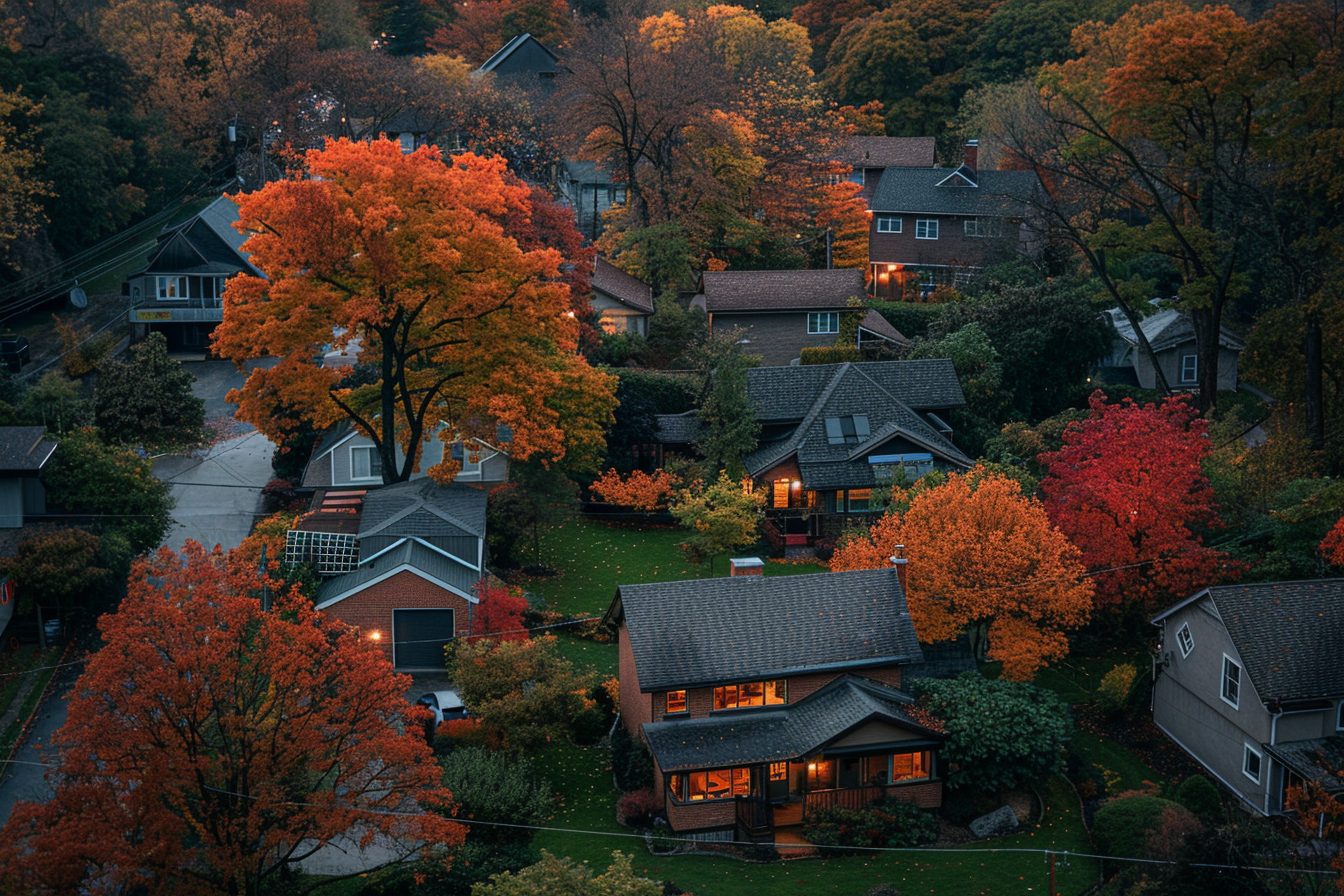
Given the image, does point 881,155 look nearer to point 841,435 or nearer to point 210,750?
point 841,435

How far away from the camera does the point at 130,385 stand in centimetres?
5338

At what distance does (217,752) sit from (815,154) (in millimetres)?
53375

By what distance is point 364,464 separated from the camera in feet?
165

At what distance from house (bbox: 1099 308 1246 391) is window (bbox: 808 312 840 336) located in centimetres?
1354

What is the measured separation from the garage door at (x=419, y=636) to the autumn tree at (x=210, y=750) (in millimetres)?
10894

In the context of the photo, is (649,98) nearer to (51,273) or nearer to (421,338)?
(421,338)

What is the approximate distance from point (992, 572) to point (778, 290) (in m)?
28.1

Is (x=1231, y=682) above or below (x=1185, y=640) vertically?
below

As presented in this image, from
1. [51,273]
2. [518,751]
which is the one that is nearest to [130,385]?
[51,273]

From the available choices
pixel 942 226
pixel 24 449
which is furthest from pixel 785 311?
pixel 24 449

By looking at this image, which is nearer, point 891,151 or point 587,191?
point 587,191

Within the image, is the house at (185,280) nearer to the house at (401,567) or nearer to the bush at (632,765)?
the house at (401,567)

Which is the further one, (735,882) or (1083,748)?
(1083,748)

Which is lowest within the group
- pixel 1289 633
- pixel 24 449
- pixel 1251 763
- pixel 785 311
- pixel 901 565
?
pixel 1251 763
